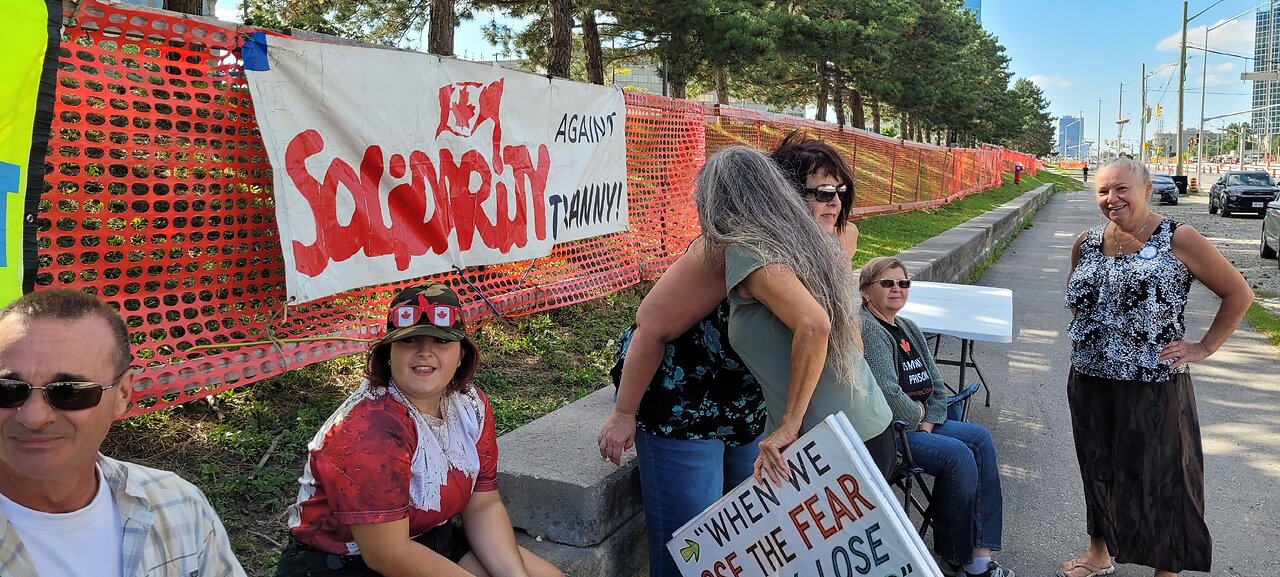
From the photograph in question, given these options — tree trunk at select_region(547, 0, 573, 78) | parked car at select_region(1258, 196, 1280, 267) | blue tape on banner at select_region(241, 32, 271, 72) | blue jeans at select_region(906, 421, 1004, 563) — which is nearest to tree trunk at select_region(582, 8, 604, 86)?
tree trunk at select_region(547, 0, 573, 78)

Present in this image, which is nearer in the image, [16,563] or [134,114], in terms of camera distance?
[16,563]

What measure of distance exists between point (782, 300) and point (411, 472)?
1.05m

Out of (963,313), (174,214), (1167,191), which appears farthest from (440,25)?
(1167,191)

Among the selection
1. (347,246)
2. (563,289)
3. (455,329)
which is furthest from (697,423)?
(563,289)

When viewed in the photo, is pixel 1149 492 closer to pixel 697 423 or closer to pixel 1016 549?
pixel 1016 549

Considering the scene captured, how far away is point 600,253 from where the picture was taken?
641 cm

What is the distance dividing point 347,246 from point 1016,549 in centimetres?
334

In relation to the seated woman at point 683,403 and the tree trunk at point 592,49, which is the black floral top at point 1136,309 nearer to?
the seated woman at point 683,403

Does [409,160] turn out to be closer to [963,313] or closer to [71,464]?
[71,464]

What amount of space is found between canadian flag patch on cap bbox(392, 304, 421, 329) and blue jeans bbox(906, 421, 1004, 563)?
2104 mm

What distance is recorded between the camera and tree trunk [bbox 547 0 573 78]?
37.3ft

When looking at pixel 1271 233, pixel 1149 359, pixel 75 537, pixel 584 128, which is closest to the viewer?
pixel 75 537

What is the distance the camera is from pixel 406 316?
7.24 ft

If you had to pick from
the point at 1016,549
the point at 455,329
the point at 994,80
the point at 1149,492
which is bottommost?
the point at 1016,549
